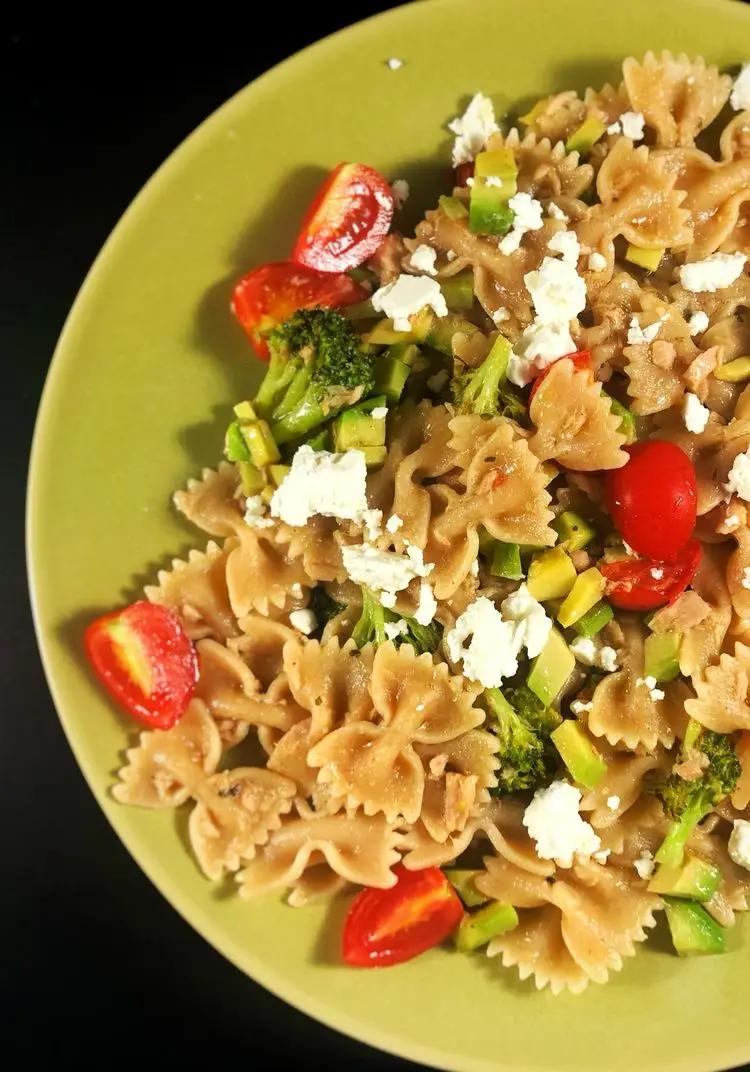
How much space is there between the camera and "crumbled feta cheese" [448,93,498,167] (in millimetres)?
3150

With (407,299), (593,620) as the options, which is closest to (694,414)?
(593,620)

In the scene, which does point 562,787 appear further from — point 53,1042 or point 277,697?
point 53,1042

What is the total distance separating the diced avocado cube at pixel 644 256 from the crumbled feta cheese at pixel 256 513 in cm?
152

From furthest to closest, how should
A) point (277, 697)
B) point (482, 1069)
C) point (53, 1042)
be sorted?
1. point (53, 1042)
2. point (277, 697)
3. point (482, 1069)

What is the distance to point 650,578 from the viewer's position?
3.05 meters

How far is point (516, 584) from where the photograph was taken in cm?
318

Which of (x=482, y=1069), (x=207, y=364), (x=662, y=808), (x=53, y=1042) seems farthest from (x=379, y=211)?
(x=53, y=1042)

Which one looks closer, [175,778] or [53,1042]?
[175,778]

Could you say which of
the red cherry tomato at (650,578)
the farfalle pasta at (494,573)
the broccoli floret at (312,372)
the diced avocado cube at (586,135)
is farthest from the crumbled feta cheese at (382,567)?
the diced avocado cube at (586,135)

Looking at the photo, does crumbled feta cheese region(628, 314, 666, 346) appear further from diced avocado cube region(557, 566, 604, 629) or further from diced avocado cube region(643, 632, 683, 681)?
diced avocado cube region(643, 632, 683, 681)

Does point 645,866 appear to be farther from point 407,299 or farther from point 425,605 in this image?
point 407,299

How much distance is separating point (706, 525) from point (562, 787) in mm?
1019

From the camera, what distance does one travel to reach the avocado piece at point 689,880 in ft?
10.2

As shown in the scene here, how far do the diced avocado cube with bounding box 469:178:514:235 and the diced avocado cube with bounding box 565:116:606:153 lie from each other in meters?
0.35
